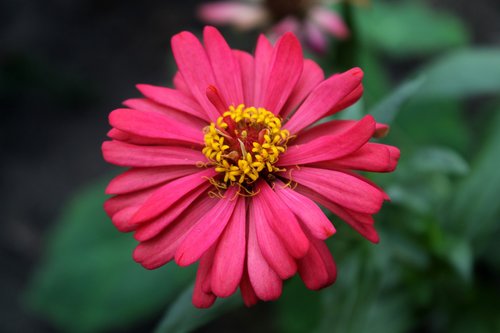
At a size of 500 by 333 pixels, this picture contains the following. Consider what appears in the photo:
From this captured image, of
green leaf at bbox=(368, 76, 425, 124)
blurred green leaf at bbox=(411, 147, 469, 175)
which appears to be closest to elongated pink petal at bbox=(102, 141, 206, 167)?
green leaf at bbox=(368, 76, 425, 124)

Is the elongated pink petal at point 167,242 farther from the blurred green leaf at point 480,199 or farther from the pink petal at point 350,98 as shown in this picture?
the blurred green leaf at point 480,199

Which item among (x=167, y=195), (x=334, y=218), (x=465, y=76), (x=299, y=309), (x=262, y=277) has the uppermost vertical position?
(x=167, y=195)

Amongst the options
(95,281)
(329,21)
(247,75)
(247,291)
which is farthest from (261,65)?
(95,281)

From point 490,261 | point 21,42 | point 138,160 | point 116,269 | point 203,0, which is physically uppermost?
point 21,42

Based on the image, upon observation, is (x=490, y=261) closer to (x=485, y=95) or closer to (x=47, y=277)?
(x=485, y=95)

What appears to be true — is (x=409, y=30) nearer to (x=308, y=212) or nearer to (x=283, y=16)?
(x=283, y=16)

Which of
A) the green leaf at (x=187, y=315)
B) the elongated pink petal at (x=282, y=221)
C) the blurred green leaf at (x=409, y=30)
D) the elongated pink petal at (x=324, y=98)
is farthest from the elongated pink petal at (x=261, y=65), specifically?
the blurred green leaf at (x=409, y=30)

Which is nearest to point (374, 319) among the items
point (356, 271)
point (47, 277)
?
point (356, 271)
